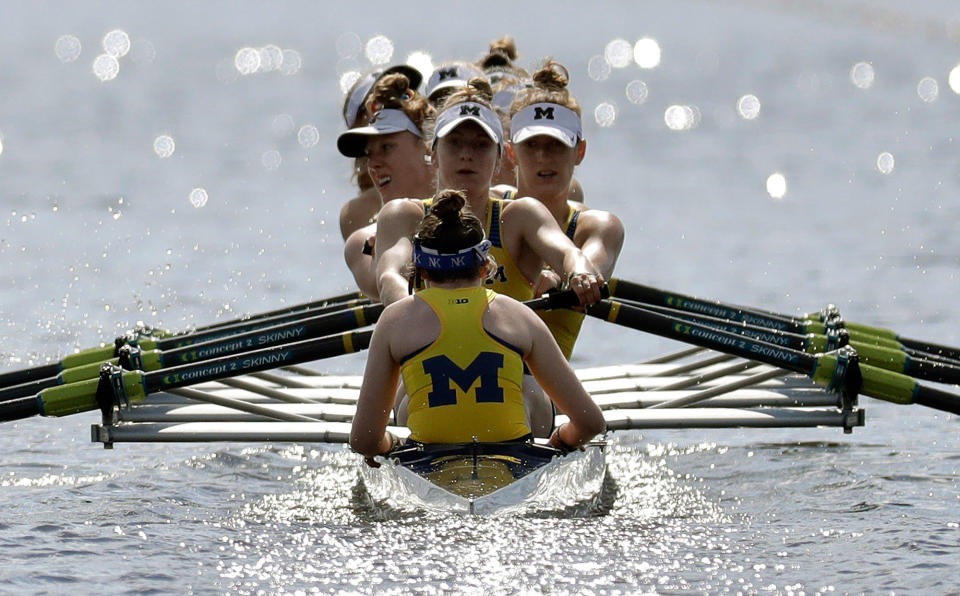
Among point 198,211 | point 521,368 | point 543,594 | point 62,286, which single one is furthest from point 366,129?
point 198,211

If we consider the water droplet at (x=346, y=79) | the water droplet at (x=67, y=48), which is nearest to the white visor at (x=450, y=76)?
the water droplet at (x=346, y=79)

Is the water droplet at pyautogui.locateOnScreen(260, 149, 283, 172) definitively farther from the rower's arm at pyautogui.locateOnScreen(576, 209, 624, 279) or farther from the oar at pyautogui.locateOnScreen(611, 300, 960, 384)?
the oar at pyautogui.locateOnScreen(611, 300, 960, 384)

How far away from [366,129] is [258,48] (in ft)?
182

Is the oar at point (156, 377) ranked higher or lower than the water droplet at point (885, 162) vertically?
lower

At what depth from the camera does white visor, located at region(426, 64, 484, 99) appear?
37.1 feet

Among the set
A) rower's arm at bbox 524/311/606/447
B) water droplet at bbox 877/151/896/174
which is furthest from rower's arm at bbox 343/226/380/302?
water droplet at bbox 877/151/896/174

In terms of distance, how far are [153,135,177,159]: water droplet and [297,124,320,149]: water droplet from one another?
2495 millimetres

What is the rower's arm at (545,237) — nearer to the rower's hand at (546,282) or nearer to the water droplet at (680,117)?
the rower's hand at (546,282)

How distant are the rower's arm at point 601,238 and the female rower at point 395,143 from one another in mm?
1389

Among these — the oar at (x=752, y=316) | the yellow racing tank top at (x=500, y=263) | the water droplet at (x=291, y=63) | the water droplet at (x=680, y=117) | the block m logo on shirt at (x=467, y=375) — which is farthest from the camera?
the water droplet at (x=291, y=63)

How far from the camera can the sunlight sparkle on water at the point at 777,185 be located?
78.7 feet

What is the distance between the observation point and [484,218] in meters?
8.34

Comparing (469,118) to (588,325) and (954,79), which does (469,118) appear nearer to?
(588,325)

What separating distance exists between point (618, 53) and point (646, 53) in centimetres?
109
